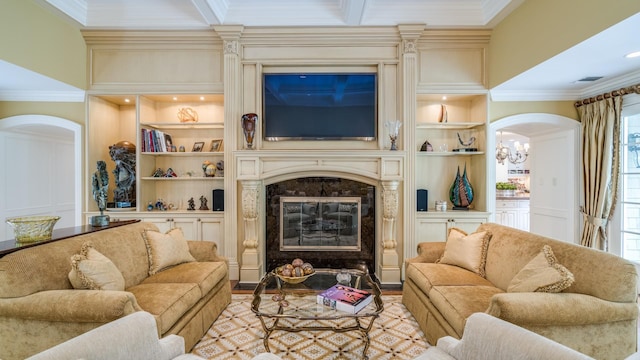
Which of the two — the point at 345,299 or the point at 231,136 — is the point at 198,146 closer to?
the point at 231,136

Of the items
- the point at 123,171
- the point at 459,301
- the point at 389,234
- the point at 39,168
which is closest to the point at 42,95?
the point at 123,171

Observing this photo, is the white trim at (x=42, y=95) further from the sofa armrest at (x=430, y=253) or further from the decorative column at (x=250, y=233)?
the sofa armrest at (x=430, y=253)

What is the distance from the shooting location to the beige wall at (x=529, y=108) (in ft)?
13.1

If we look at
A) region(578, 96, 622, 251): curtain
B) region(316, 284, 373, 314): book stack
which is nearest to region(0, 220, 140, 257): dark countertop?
region(316, 284, 373, 314): book stack

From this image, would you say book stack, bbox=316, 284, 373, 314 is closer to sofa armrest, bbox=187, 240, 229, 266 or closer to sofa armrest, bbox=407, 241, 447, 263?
sofa armrest, bbox=407, 241, 447, 263

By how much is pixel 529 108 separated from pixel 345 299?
3522 millimetres

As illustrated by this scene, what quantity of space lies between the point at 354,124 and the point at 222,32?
6.32 ft

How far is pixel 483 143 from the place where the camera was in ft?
13.1

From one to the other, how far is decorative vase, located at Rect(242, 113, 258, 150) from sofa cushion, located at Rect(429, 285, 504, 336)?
2.56m

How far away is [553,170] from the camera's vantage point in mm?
4230

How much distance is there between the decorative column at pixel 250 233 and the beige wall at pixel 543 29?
315cm

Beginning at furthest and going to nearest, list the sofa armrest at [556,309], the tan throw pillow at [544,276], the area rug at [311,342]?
the area rug at [311,342], the tan throw pillow at [544,276], the sofa armrest at [556,309]

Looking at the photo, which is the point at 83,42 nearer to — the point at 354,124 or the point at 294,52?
the point at 294,52

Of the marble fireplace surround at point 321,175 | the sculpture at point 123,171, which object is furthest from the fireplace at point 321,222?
the sculpture at point 123,171
